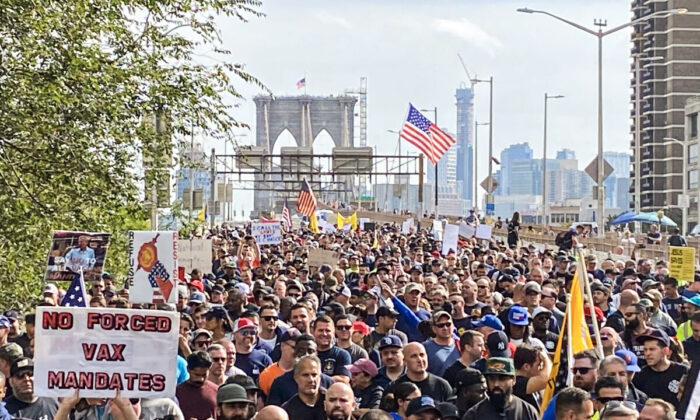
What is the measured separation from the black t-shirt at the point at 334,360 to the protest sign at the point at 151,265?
3.25m

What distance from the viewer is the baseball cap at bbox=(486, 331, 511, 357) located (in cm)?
1023

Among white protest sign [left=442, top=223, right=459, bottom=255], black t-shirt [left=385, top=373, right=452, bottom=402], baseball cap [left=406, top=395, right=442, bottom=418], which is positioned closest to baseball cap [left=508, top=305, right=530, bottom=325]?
black t-shirt [left=385, top=373, right=452, bottom=402]

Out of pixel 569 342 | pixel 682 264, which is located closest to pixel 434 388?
pixel 569 342

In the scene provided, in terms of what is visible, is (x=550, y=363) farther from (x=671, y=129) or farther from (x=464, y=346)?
(x=671, y=129)

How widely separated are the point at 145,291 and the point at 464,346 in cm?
456

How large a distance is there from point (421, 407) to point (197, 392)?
1879 mm

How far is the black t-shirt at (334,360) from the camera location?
34.5ft

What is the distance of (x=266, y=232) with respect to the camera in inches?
1128

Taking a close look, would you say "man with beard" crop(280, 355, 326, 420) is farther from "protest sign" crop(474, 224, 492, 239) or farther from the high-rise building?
the high-rise building

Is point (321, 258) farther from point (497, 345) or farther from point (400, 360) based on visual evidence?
point (400, 360)

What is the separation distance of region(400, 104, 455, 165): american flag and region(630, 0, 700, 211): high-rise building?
85.5 m

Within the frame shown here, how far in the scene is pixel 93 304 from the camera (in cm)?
1404

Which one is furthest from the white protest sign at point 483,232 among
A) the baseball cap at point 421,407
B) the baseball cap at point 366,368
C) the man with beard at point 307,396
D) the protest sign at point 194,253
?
the baseball cap at point 421,407

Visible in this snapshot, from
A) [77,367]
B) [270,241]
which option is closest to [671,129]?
[270,241]
